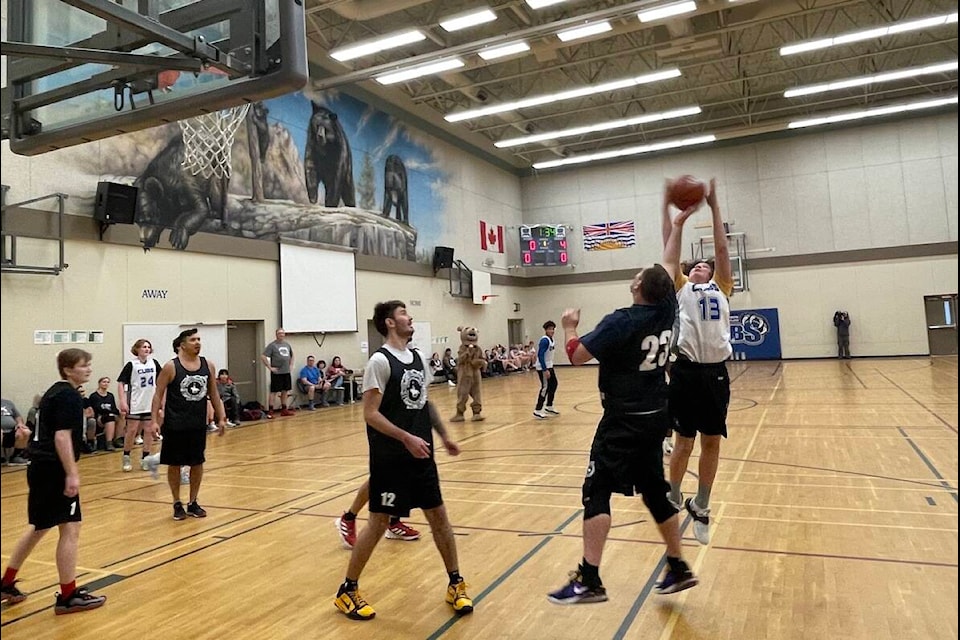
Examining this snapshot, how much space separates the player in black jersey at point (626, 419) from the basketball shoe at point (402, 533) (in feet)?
6.14

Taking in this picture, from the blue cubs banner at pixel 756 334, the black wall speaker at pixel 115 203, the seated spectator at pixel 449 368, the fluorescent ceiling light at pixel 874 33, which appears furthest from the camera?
the blue cubs banner at pixel 756 334

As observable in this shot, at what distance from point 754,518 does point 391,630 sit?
121 inches

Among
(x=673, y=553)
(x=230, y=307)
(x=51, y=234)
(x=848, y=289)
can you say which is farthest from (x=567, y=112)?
(x=673, y=553)

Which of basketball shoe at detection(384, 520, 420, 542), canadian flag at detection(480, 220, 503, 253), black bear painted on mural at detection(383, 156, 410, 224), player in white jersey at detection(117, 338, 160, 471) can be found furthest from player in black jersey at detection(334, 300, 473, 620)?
canadian flag at detection(480, 220, 503, 253)

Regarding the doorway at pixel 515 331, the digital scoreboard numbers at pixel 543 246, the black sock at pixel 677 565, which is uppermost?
the digital scoreboard numbers at pixel 543 246

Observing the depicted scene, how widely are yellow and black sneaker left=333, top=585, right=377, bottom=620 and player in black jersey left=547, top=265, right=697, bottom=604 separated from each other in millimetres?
1015

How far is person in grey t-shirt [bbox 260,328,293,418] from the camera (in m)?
14.4

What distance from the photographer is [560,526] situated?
5.11 metres

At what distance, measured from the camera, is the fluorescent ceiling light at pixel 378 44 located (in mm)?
14531

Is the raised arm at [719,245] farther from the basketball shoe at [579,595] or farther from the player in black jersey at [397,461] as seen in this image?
the basketball shoe at [579,595]

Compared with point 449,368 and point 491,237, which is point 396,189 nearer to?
point 449,368

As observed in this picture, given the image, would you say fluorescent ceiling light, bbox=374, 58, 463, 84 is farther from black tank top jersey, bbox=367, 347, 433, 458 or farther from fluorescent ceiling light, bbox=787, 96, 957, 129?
black tank top jersey, bbox=367, 347, 433, 458

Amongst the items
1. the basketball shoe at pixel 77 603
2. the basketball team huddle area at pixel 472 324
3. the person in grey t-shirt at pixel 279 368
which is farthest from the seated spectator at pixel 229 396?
the basketball shoe at pixel 77 603

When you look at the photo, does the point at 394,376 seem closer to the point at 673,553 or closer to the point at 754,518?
the point at 673,553
